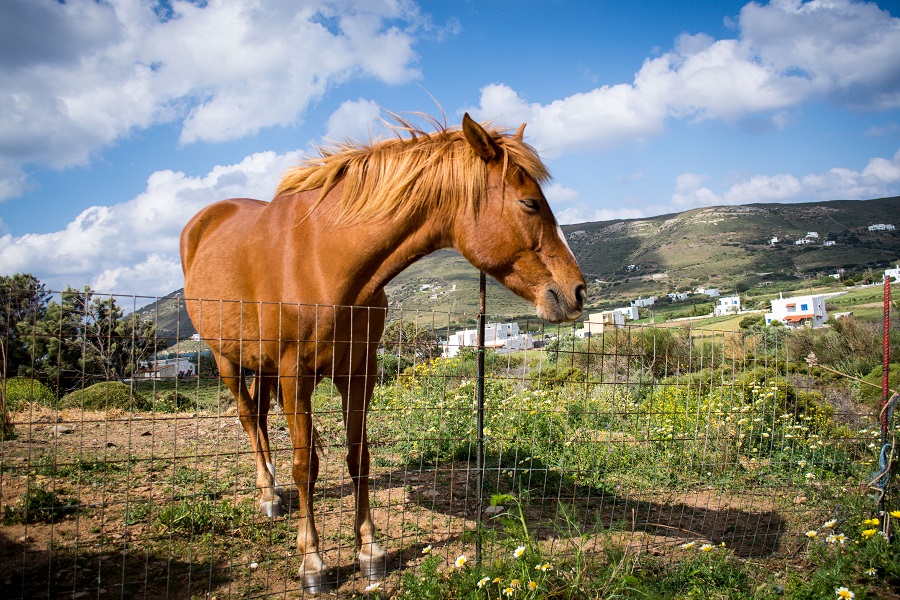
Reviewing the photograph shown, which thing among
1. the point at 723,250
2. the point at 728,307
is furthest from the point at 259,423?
the point at 723,250

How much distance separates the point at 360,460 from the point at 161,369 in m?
1.43

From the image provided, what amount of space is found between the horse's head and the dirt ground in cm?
123

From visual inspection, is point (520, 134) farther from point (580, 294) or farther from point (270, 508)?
point (270, 508)

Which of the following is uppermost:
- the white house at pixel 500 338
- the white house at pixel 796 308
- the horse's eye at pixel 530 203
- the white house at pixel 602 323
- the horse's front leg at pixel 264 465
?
the white house at pixel 796 308

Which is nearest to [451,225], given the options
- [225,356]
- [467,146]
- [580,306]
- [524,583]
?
[467,146]

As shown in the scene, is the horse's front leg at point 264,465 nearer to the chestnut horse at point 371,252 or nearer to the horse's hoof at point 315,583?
the chestnut horse at point 371,252

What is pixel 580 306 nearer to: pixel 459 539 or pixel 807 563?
pixel 459 539

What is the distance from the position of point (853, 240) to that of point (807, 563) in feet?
199

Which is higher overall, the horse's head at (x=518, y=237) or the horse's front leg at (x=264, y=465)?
the horse's head at (x=518, y=237)

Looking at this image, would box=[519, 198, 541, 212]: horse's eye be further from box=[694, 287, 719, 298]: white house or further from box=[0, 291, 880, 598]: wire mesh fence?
box=[694, 287, 719, 298]: white house

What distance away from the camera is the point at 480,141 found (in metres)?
3.55

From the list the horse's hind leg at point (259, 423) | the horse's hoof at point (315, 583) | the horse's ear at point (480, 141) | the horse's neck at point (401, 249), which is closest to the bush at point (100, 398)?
the horse's hind leg at point (259, 423)

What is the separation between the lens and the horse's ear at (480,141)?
344 cm

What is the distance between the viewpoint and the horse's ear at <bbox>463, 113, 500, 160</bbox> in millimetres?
3439
